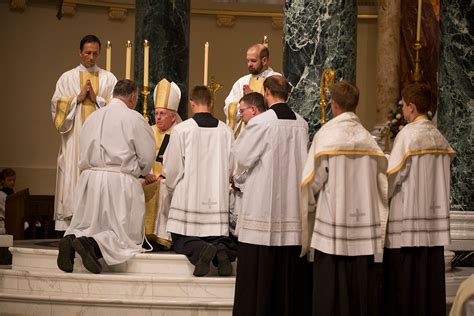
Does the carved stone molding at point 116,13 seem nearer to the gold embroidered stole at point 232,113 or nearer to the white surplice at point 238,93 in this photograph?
the white surplice at point 238,93

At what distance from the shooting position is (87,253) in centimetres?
839

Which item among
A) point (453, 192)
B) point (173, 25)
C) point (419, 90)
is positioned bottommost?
point (453, 192)

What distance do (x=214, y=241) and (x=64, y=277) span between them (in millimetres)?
1216

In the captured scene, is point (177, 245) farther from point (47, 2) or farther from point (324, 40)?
point (47, 2)

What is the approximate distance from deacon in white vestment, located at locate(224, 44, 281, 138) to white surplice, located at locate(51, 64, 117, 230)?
115 centimetres

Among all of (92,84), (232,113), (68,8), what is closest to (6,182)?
(68,8)

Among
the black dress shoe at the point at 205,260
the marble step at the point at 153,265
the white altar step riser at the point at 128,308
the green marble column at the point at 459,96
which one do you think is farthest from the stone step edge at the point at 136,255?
the green marble column at the point at 459,96

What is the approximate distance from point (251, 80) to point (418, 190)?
97.2 inches

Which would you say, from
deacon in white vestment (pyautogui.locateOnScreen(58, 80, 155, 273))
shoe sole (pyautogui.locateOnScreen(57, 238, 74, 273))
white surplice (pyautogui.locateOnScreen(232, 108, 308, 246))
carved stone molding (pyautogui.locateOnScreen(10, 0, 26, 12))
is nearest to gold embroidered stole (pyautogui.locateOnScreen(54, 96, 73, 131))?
deacon in white vestment (pyautogui.locateOnScreen(58, 80, 155, 273))

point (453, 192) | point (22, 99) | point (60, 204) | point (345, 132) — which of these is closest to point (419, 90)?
point (345, 132)

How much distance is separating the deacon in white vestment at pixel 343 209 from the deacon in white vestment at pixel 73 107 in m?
3.18

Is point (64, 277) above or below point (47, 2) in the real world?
below

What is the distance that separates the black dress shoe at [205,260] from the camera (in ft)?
27.5

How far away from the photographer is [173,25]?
11203mm
